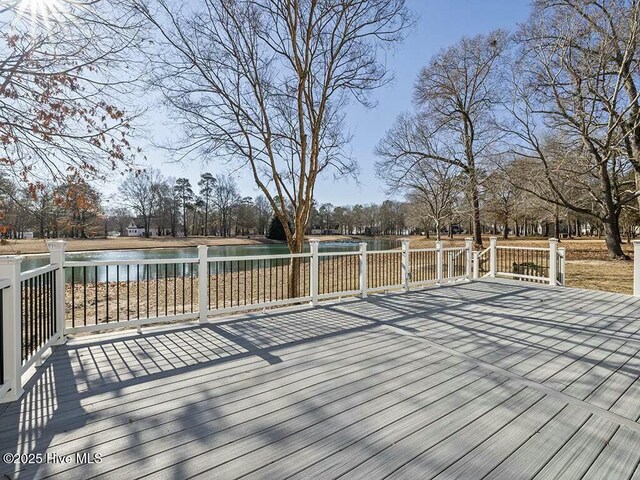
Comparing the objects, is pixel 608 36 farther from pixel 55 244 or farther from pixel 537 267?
pixel 55 244

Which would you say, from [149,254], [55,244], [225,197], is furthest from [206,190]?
[55,244]

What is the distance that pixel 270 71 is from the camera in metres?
7.50

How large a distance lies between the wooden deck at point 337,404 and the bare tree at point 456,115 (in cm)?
1265

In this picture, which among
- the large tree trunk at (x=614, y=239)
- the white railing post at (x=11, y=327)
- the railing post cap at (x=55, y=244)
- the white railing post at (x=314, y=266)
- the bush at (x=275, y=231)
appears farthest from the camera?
the bush at (x=275, y=231)

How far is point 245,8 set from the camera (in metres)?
6.69

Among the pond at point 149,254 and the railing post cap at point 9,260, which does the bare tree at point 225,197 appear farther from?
the railing post cap at point 9,260

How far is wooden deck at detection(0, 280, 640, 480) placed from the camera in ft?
5.13

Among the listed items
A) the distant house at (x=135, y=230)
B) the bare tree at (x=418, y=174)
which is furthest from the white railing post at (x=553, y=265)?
the distant house at (x=135, y=230)

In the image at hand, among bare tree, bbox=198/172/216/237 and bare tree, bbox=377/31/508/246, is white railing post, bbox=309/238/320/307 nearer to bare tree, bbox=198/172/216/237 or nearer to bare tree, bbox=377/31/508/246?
bare tree, bbox=377/31/508/246

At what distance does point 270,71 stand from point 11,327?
23.3 ft

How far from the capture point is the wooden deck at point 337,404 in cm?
156

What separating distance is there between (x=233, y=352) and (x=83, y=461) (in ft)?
4.87

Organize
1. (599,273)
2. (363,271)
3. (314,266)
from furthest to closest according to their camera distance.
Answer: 1. (599,273)
2. (363,271)
3. (314,266)

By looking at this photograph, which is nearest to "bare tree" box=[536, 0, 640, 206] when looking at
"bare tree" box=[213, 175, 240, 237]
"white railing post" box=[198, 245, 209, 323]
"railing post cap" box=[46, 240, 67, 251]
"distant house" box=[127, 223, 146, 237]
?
"white railing post" box=[198, 245, 209, 323]
